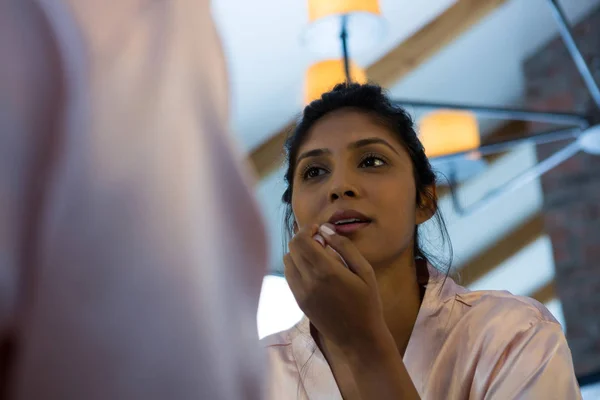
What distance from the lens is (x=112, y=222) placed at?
35 cm

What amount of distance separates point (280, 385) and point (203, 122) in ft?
2.78

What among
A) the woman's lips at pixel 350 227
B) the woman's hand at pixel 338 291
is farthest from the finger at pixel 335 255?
the woman's lips at pixel 350 227

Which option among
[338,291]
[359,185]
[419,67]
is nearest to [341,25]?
[359,185]

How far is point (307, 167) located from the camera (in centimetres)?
124

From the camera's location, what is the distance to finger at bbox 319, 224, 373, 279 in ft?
3.18

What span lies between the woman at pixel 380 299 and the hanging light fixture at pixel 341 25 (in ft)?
2.41

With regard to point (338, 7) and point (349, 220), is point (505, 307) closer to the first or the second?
point (349, 220)

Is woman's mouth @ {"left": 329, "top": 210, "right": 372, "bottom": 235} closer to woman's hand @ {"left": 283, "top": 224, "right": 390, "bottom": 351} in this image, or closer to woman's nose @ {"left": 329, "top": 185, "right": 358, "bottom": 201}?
woman's nose @ {"left": 329, "top": 185, "right": 358, "bottom": 201}

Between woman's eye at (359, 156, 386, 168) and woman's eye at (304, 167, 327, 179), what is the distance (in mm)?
64

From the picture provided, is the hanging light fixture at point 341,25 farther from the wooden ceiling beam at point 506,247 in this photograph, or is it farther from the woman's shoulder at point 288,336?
the wooden ceiling beam at point 506,247

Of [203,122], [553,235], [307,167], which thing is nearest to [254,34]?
[553,235]

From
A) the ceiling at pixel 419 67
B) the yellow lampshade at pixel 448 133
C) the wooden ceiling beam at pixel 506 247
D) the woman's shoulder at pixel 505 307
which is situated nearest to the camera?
the woman's shoulder at pixel 505 307

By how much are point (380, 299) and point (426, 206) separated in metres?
0.35

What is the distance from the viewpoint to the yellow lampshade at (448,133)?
2717mm
